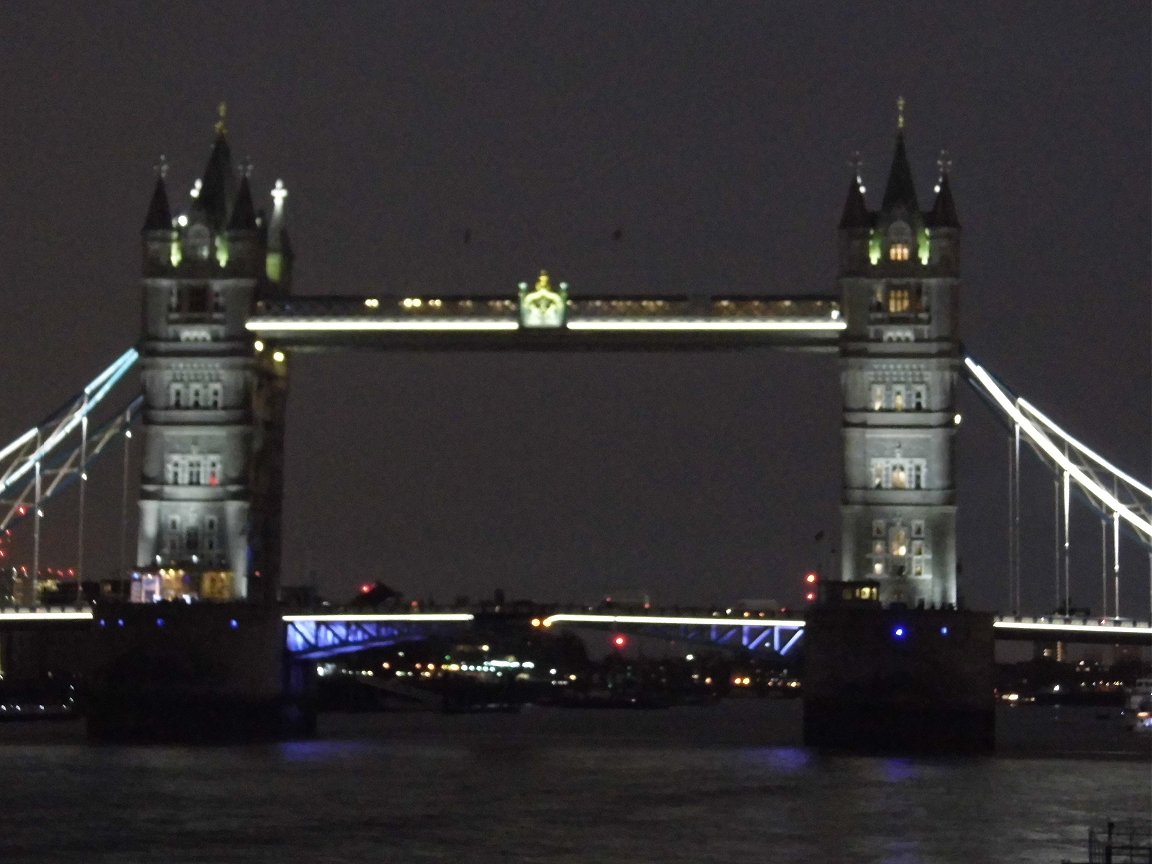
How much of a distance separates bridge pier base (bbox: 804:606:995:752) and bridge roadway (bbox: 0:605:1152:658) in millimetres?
2628

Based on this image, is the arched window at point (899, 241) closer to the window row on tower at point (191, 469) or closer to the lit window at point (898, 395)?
the lit window at point (898, 395)

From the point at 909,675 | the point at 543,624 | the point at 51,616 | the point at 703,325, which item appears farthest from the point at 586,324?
the point at 51,616

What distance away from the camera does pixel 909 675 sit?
266 ft

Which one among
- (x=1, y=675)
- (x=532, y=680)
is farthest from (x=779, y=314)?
(x=532, y=680)

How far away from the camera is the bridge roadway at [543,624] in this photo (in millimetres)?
85188

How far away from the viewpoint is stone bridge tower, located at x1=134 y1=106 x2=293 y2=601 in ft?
283

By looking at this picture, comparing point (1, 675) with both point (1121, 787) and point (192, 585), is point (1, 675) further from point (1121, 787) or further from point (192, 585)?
point (1121, 787)

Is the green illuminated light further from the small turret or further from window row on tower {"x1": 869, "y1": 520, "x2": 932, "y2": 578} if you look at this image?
window row on tower {"x1": 869, "y1": 520, "x2": 932, "y2": 578}

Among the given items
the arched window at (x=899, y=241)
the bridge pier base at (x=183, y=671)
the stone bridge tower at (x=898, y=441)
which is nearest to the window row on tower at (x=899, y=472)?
the stone bridge tower at (x=898, y=441)

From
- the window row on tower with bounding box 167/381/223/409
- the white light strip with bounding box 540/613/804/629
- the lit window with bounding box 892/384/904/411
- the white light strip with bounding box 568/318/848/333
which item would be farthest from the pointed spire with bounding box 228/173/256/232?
the lit window with bounding box 892/384/904/411

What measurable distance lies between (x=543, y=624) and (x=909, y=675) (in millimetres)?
11934

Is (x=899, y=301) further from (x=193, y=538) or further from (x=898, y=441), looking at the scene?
(x=193, y=538)

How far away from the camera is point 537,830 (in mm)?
55812

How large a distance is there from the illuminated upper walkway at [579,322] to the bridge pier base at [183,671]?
8.60 metres
